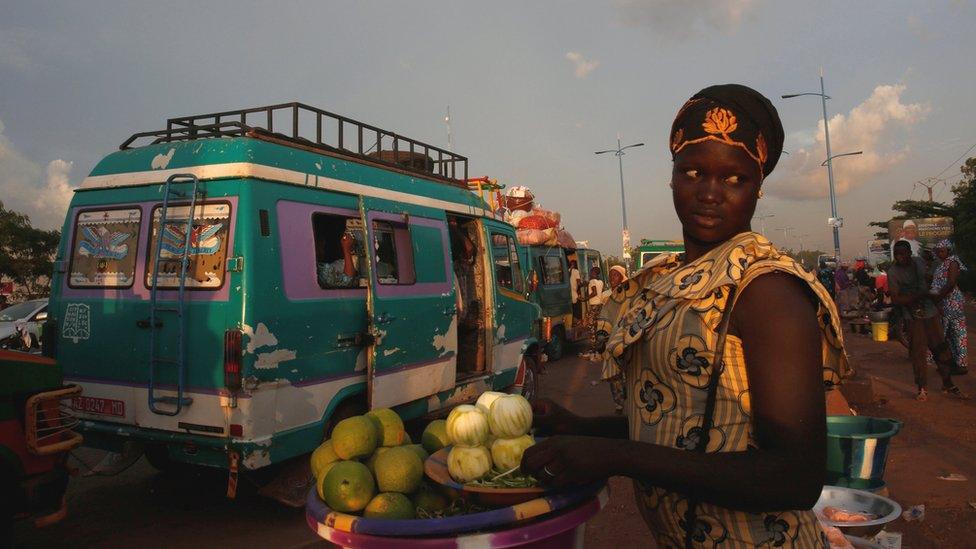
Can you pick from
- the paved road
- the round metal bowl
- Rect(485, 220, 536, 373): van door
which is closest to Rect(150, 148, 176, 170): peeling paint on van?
the paved road

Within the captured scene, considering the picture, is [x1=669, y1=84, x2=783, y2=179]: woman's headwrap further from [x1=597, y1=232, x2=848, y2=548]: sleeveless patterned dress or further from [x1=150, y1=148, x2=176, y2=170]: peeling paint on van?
[x1=150, y1=148, x2=176, y2=170]: peeling paint on van

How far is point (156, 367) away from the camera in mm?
4414

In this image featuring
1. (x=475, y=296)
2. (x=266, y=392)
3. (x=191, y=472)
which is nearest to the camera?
(x=266, y=392)

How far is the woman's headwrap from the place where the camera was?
1.40 meters

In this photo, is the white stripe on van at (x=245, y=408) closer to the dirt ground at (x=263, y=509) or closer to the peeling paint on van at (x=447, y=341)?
the dirt ground at (x=263, y=509)

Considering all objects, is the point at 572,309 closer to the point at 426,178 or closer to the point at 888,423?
the point at 426,178

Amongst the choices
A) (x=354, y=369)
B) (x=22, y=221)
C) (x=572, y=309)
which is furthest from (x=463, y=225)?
(x=22, y=221)

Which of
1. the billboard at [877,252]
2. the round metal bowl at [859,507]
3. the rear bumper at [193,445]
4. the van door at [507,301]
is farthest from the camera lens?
the billboard at [877,252]

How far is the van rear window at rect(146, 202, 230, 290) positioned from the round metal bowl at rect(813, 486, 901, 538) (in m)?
→ 3.94

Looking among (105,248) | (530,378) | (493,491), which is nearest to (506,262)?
(530,378)

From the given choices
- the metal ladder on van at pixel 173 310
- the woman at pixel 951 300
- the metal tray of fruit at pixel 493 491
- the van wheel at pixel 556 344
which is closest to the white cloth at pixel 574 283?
the van wheel at pixel 556 344

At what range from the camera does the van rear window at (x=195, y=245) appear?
4.32m

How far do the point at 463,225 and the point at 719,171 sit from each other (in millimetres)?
6449

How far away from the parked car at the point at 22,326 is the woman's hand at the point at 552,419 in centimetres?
1343
